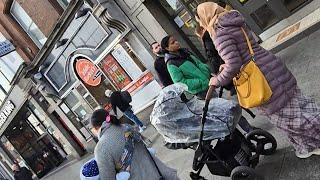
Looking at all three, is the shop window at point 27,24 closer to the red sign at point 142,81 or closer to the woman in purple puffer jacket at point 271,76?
the red sign at point 142,81

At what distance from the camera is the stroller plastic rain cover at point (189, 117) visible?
5398mm

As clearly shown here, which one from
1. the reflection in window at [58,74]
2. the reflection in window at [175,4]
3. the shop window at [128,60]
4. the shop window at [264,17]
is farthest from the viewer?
the reflection in window at [58,74]

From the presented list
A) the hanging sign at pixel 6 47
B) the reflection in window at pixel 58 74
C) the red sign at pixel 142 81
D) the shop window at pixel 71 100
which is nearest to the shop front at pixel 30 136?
the hanging sign at pixel 6 47

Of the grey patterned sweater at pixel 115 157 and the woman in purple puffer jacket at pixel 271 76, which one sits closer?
the grey patterned sweater at pixel 115 157

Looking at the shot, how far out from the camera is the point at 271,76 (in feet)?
15.9

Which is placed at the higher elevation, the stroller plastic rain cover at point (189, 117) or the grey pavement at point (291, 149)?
the stroller plastic rain cover at point (189, 117)

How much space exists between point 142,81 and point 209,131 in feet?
31.3

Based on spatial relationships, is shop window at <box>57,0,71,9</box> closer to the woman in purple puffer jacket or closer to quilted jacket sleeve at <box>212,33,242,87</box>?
the woman in purple puffer jacket

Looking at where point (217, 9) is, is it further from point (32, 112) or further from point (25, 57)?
point (32, 112)

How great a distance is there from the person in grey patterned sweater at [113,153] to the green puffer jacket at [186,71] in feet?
6.18

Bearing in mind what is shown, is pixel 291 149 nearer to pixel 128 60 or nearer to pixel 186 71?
pixel 186 71

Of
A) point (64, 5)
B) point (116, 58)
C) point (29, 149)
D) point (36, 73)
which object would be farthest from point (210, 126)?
point (29, 149)

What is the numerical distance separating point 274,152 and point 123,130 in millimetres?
2242

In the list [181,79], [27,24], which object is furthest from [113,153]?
[27,24]
